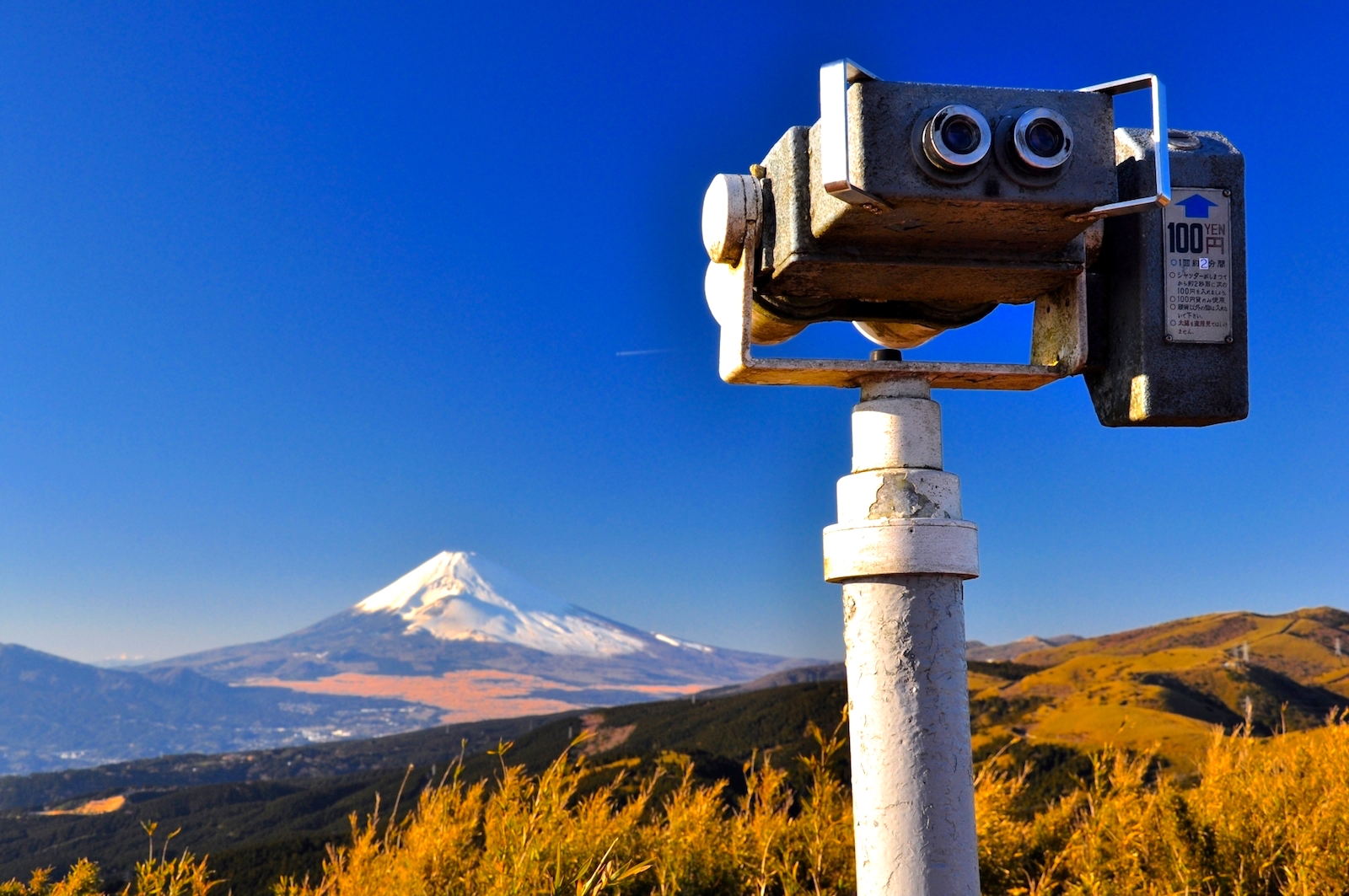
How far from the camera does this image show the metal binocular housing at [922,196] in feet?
9.12

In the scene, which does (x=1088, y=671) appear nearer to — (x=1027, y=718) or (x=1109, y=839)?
(x=1027, y=718)

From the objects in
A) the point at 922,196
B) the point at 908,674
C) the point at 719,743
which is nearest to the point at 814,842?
the point at 908,674

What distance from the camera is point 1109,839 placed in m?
6.18

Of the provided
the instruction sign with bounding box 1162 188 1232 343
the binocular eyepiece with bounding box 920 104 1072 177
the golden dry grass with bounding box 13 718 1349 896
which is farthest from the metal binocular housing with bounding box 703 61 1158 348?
the golden dry grass with bounding box 13 718 1349 896

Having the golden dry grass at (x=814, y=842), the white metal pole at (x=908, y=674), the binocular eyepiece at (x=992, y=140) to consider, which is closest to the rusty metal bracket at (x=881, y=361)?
the white metal pole at (x=908, y=674)

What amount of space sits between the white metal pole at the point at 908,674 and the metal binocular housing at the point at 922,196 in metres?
0.57

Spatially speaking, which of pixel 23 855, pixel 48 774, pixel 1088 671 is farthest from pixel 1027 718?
pixel 48 774

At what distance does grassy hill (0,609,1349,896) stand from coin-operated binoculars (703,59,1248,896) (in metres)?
1.87

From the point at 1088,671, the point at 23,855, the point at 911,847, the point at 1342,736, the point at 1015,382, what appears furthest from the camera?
the point at 23,855

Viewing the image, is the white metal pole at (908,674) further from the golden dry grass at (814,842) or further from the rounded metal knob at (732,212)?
the golden dry grass at (814,842)

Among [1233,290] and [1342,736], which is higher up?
[1233,290]

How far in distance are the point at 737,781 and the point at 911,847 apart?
1806 centimetres

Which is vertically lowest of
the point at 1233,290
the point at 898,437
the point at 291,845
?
the point at 291,845

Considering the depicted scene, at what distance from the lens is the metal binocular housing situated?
2.78 metres
